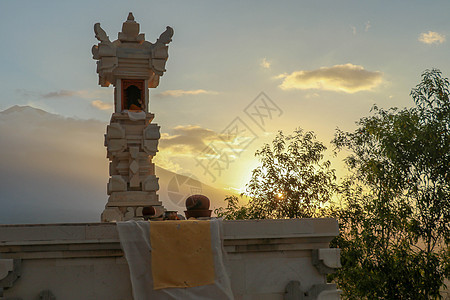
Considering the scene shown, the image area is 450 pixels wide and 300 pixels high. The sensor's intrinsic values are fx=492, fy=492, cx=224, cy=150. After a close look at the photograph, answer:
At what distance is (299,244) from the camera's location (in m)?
10.7

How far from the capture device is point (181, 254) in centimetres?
973

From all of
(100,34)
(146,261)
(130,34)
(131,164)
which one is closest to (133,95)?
(130,34)

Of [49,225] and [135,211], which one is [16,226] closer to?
[49,225]

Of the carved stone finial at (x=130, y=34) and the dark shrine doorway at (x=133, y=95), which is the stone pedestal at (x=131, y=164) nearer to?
the dark shrine doorway at (x=133, y=95)

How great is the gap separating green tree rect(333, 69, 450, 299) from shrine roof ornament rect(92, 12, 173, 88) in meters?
8.67

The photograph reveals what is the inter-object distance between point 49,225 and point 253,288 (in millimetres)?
4343

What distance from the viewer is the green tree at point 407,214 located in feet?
55.4

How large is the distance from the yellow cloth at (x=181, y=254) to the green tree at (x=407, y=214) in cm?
899

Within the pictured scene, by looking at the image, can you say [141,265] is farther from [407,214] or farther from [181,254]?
[407,214]

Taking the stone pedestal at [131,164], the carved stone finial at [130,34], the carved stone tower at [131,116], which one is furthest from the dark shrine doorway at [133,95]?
the carved stone finial at [130,34]

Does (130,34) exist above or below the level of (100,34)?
above

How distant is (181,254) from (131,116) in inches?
334

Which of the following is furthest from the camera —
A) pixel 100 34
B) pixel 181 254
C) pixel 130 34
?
pixel 130 34

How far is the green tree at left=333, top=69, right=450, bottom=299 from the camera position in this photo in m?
16.9
